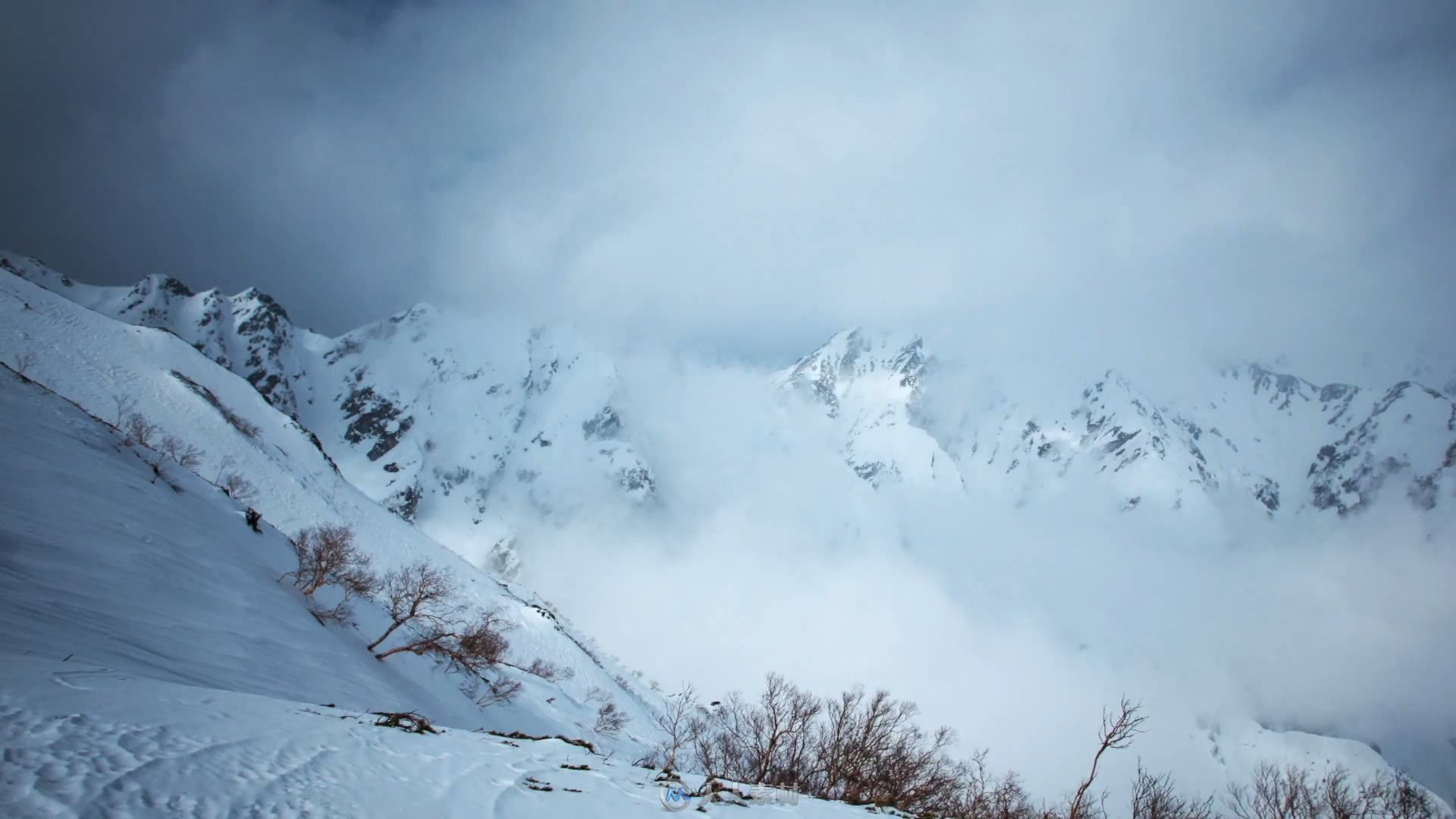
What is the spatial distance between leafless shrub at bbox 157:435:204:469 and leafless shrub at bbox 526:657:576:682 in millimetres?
27731

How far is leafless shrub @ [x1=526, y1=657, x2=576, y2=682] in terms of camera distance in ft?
143

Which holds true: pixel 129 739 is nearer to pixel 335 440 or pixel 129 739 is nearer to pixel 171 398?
pixel 171 398

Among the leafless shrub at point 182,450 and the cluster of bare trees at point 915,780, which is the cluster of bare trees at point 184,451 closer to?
the leafless shrub at point 182,450

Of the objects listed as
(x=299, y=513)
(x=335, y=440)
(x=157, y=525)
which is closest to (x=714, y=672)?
(x=335, y=440)

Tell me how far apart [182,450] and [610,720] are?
37281 millimetres

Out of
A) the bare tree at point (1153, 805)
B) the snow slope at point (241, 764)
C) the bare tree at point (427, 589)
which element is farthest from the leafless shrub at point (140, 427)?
the bare tree at point (1153, 805)

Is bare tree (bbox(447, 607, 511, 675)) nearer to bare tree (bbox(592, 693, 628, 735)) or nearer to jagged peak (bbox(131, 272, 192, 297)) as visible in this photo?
bare tree (bbox(592, 693, 628, 735))

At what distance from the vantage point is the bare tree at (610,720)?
36.2m

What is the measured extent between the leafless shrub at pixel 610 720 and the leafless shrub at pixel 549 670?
4.79 metres

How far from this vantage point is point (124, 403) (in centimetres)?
4253

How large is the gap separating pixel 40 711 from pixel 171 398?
2429 inches

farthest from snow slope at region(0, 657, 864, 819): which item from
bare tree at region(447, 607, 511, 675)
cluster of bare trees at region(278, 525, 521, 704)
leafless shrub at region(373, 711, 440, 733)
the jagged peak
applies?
the jagged peak

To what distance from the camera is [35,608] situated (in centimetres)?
768

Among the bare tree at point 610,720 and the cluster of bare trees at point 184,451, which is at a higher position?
the cluster of bare trees at point 184,451
